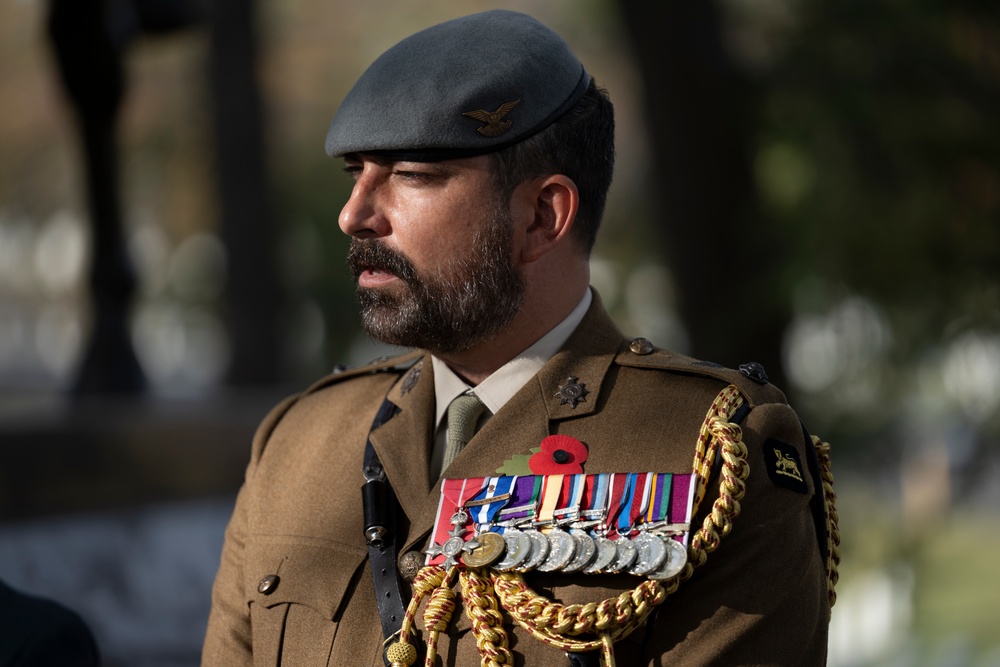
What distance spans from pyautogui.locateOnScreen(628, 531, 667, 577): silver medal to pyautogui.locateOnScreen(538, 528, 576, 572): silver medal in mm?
100

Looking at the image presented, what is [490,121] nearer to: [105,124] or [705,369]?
[705,369]

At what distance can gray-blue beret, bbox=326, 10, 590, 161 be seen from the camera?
2.18m

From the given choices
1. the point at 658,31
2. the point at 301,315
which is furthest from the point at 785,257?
the point at 301,315

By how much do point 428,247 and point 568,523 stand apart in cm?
52

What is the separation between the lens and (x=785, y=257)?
652 cm

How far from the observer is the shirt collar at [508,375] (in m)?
Result: 2.34

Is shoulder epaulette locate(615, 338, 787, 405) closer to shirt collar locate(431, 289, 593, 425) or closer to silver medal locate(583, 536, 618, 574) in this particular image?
shirt collar locate(431, 289, 593, 425)

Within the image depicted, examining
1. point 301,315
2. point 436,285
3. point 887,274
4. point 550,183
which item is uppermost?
point 550,183

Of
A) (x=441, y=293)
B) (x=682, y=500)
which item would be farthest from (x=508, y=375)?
(x=682, y=500)

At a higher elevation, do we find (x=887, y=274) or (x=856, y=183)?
(x=856, y=183)

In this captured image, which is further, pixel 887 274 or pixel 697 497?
pixel 887 274

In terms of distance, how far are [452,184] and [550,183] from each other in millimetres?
186

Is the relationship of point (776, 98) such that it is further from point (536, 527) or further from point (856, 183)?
point (536, 527)

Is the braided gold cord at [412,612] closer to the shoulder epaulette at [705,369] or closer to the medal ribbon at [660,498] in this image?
the medal ribbon at [660,498]
